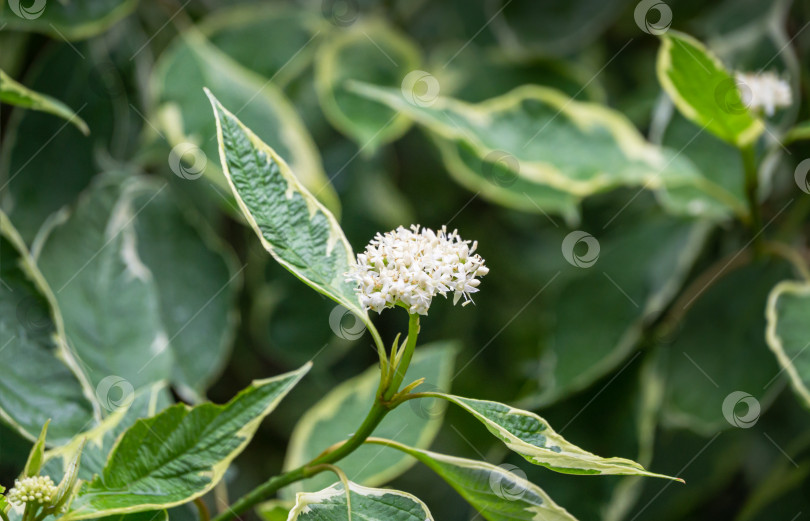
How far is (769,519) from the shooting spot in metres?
0.79

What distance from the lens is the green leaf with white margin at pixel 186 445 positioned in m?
0.47

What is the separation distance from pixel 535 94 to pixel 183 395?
1.67 ft

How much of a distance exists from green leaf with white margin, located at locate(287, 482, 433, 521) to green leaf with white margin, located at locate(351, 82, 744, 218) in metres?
0.38

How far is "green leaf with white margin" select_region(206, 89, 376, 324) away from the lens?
0.46 meters

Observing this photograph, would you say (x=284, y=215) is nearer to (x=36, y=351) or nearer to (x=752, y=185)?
(x=36, y=351)

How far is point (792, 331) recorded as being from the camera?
69 cm

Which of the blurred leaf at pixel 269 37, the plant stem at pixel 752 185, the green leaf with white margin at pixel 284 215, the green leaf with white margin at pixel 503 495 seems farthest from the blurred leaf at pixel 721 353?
the blurred leaf at pixel 269 37

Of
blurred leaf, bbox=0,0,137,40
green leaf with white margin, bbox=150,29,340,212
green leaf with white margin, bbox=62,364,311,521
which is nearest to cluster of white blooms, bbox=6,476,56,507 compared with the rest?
green leaf with white margin, bbox=62,364,311,521

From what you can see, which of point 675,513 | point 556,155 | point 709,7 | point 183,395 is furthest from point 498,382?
point 709,7

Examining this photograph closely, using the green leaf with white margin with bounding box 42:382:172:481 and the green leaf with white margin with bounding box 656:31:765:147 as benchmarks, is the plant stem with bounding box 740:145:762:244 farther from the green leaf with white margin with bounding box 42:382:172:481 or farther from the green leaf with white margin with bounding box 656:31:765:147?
the green leaf with white margin with bounding box 42:382:172:481

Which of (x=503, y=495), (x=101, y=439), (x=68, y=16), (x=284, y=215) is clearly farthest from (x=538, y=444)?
(x=68, y=16)

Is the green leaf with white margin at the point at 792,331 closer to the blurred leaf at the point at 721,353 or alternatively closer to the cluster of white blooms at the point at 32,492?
the blurred leaf at the point at 721,353

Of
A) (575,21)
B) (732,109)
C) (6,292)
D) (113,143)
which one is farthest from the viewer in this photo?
(575,21)

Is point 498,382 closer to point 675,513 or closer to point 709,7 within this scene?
point 675,513
